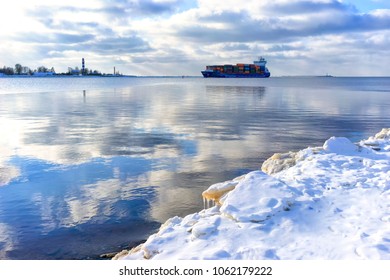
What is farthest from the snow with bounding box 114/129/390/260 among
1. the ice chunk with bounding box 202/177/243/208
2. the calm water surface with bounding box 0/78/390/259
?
the calm water surface with bounding box 0/78/390/259

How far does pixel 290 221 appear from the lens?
737 cm

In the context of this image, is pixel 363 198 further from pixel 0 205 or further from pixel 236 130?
pixel 236 130

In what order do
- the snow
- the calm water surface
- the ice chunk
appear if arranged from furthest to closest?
the ice chunk → the calm water surface → the snow

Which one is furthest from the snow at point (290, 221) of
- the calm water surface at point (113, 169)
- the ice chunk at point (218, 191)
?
the calm water surface at point (113, 169)

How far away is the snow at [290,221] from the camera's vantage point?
6.41m

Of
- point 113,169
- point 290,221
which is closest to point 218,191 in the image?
point 290,221

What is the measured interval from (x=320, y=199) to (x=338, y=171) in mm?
2314

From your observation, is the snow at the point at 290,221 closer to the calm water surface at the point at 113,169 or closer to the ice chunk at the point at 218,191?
the ice chunk at the point at 218,191

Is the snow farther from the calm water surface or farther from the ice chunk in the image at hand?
the calm water surface

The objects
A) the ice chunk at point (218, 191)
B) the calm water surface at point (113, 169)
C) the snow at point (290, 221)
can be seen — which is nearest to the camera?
the snow at point (290, 221)

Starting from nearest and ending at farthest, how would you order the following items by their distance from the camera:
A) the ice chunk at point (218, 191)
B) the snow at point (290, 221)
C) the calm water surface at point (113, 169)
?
1. the snow at point (290, 221)
2. the calm water surface at point (113, 169)
3. the ice chunk at point (218, 191)

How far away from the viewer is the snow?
21.0 ft

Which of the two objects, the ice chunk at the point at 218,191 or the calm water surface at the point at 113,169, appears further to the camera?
the ice chunk at the point at 218,191

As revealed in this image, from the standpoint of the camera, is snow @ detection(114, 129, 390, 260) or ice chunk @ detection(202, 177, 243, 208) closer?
snow @ detection(114, 129, 390, 260)
